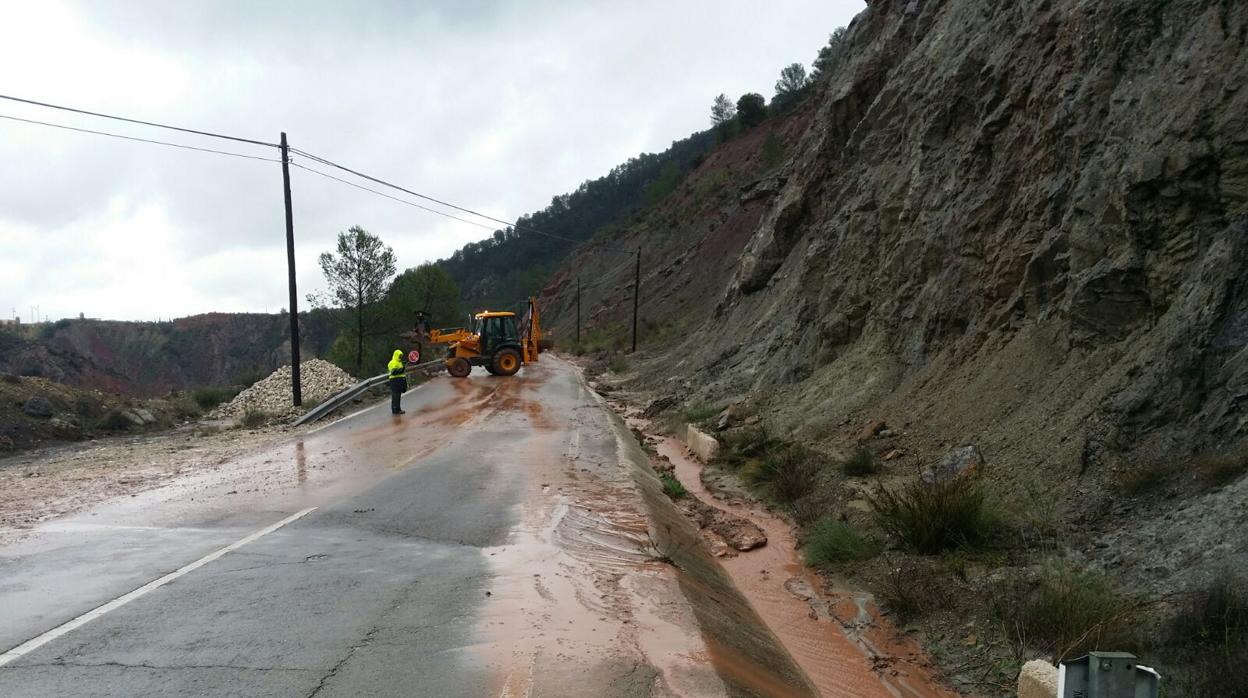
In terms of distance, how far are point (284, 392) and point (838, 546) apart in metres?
21.9

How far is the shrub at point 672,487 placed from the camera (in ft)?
43.2

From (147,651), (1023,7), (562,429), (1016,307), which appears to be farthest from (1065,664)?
(1023,7)

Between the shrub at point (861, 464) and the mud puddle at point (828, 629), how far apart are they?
1377mm

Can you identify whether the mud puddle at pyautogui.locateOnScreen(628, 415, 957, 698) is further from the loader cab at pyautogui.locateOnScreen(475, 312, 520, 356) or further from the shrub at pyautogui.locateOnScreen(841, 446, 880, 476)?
the loader cab at pyautogui.locateOnScreen(475, 312, 520, 356)

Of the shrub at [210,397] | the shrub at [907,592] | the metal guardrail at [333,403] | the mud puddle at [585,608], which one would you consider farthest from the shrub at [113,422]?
the shrub at [907,592]

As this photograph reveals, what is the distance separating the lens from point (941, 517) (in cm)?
839

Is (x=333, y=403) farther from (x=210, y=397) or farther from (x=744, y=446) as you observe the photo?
(x=744, y=446)

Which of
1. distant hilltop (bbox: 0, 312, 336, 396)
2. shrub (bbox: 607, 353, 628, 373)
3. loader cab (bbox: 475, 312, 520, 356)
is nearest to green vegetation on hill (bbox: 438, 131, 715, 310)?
distant hilltop (bbox: 0, 312, 336, 396)

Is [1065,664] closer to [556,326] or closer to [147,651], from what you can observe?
[147,651]

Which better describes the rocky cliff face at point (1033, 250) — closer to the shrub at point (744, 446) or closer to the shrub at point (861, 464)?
the shrub at point (861, 464)

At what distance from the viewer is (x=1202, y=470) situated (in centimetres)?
732

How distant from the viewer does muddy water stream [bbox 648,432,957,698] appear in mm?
6621

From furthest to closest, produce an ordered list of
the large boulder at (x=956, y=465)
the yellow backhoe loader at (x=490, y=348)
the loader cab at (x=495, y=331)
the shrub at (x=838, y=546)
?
1. the loader cab at (x=495, y=331)
2. the yellow backhoe loader at (x=490, y=348)
3. the large boulder at (x=956, y=465)
4. the shrub at (x=838, y=546)

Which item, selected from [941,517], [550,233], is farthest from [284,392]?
[550,233]
